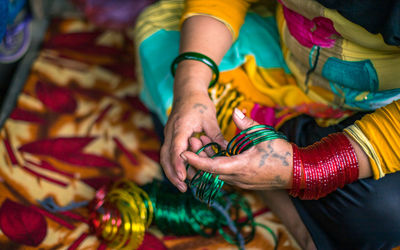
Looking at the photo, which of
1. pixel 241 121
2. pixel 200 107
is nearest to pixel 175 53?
pixel 200 107

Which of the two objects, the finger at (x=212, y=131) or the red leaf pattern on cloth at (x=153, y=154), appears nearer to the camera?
the finger at (x=212, y=131)

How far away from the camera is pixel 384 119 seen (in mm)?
706

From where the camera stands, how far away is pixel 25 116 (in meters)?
1.24

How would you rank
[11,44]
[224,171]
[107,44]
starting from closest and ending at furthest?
[224,171] < [11,44] < [107,44]

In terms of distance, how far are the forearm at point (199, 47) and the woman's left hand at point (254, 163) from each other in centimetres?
16

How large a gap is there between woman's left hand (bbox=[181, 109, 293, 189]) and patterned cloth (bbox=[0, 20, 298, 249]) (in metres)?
0.33

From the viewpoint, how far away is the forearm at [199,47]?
840 mm

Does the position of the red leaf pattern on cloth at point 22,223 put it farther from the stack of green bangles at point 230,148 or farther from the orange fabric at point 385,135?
the orange fabric at point 385,135

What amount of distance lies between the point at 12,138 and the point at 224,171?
0.77 m

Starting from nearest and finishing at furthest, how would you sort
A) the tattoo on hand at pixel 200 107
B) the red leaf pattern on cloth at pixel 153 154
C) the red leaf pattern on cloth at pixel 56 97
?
the tattoo on hand at pixel 200 107 → the red leaf pattern on cloth at pixel 153 154 → the red leaf pattern on cloth at pixel 56 97

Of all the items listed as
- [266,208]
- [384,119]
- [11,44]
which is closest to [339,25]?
[384,119]

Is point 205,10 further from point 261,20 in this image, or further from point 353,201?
point 353,201

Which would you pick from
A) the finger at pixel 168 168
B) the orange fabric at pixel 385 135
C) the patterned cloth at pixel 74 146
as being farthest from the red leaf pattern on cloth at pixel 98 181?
the orange fabric at pixel 385 135

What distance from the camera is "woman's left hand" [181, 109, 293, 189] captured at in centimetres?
68
